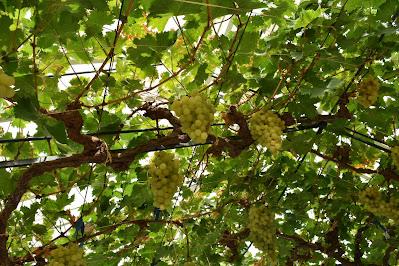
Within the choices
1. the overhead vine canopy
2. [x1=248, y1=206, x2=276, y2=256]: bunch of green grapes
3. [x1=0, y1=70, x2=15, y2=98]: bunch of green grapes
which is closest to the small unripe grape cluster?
the overhead vine canopy

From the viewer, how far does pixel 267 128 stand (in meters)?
2.48

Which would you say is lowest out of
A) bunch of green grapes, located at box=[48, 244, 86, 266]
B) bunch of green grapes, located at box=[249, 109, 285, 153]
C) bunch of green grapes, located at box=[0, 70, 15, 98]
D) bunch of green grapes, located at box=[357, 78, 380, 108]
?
bunch of green grapes, located at box=[0, 70, 15, 98]

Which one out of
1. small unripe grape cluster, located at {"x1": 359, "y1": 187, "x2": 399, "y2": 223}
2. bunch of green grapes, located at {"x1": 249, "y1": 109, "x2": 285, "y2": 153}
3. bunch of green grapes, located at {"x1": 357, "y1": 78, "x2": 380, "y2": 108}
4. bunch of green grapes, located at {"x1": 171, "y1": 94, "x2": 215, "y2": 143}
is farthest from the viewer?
small unripe grape cluster, located at {"x1": 359, "y1": 187, "x2": 399, "y2": 223}

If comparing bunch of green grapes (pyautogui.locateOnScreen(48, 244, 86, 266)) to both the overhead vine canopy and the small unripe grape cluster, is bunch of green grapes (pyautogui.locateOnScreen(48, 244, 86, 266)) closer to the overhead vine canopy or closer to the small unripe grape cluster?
the overhead vine canopy

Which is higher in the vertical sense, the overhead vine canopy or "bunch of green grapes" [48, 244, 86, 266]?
the overhead vine canopy

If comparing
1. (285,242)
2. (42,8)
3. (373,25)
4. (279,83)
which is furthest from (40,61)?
(285,242)

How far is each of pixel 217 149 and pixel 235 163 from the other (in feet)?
2.56

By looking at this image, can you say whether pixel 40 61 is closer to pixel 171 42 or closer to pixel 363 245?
pixel 171 42

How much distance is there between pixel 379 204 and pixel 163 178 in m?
1.80

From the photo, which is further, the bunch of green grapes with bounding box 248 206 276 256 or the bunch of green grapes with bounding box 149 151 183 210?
the bunch of green grapes with bounding box 248 206 276 256

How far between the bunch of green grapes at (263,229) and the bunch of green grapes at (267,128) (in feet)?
2.78

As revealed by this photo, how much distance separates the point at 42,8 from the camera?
186 cm

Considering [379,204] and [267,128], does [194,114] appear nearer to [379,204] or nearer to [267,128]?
[267,128]

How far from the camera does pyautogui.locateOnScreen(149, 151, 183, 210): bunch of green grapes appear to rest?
2.34 metres
